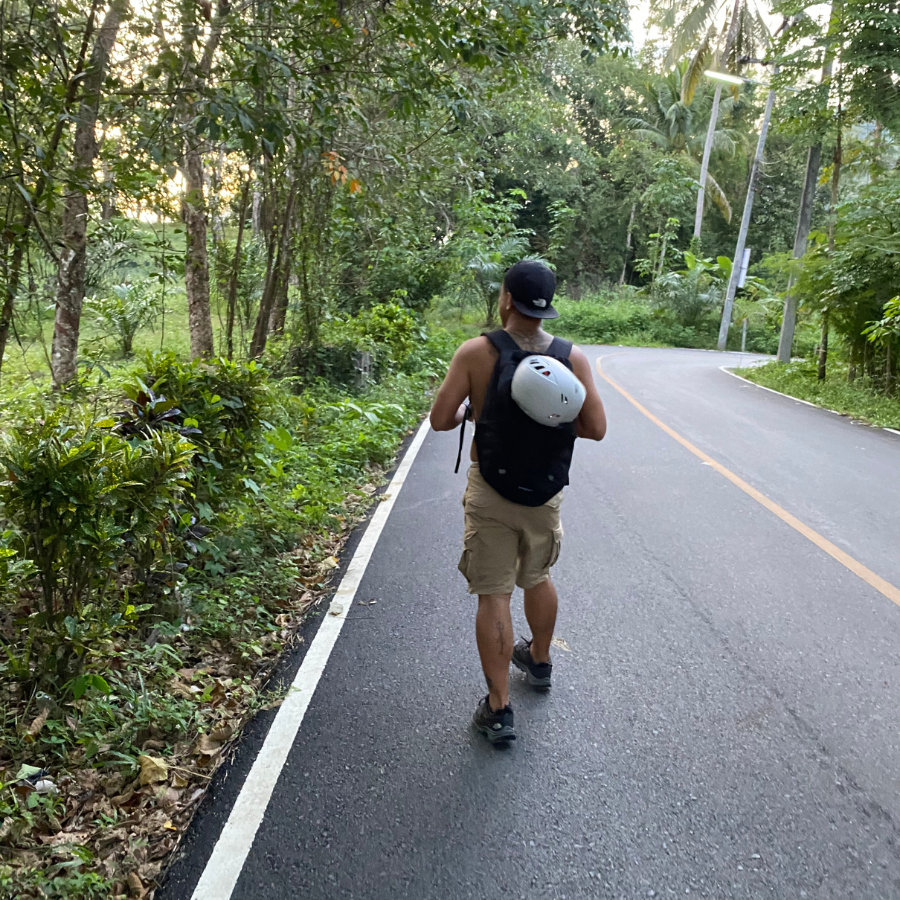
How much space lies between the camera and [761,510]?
6551mm

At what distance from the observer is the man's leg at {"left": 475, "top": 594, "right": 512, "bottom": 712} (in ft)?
10.1

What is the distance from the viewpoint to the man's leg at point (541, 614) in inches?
131

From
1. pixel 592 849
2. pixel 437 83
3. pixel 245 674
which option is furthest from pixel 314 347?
pixel 592 849

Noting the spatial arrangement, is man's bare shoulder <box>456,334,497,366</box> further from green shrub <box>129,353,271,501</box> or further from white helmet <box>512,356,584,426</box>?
green shrub <box>129,353,271,501</box>

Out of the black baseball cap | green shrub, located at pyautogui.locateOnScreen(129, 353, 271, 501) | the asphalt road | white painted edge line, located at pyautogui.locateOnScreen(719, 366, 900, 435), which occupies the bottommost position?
white painted edge line, located at pyautogui.locateOnScreen(719, 366, 900, 435)

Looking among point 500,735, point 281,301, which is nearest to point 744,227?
point 281,301

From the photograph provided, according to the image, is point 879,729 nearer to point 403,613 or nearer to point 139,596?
point 403,613

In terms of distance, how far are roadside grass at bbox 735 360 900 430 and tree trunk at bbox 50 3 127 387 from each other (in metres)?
11.7

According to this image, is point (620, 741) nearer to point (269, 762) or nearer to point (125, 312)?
point (269, 762)

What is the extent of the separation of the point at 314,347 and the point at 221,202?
2586 mm

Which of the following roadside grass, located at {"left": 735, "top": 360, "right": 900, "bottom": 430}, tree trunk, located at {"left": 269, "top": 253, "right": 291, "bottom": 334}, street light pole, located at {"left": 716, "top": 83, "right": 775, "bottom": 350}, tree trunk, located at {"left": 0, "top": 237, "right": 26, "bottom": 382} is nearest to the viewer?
tree trunk, located at {"left": 0, "top": 237, "right": 26, "bottom": 382}

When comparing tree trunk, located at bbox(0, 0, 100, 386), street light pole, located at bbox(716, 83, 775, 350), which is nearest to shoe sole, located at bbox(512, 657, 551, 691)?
tree trunk, located at bbox(0, 0, 100, 386)

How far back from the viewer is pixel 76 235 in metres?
5.98

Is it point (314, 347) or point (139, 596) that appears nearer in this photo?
point (139, 596)
